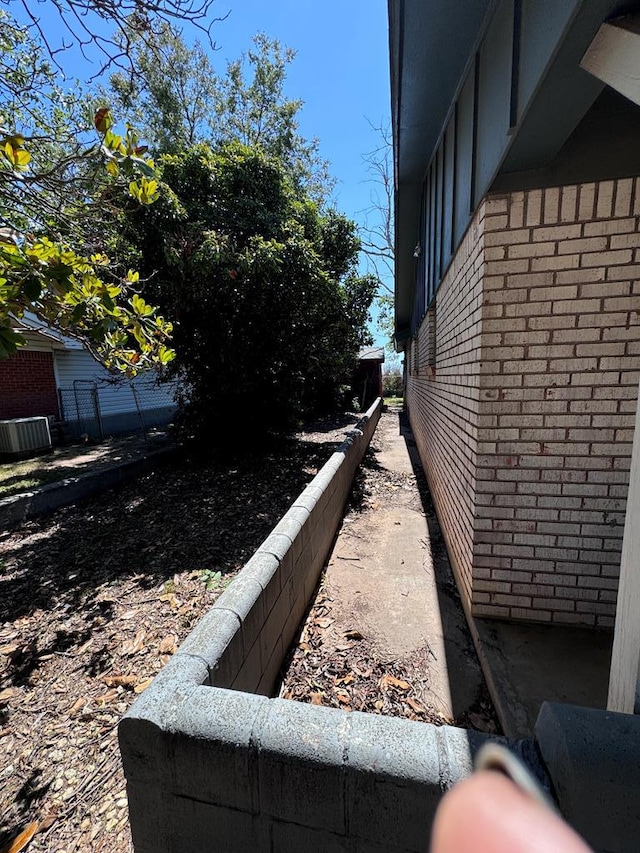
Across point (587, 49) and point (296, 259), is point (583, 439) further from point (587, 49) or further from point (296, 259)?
point (296, 259)

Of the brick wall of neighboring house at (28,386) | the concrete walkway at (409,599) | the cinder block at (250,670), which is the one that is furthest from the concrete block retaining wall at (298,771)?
the brick wall of neighboring house at (28,386)

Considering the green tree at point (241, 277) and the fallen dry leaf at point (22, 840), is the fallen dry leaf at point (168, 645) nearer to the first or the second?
the fallen dry leaf at point (22, 840)

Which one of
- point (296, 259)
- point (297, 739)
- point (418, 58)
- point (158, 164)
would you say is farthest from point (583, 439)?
point (158, 164)

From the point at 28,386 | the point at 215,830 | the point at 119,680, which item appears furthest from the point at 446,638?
the point at 28,386

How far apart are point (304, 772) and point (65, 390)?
13400 millimetres

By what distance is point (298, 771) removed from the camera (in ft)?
4.21

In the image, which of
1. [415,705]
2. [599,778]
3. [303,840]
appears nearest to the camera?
[599,778]

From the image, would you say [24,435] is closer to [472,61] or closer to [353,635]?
[353,635]

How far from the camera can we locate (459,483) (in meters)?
3.42

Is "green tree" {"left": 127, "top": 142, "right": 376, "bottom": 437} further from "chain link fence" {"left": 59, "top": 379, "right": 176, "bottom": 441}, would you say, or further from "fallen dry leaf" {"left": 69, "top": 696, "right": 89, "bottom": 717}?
"fallen dry leaf" {"left": 69, "top": 696, "right": 89, "bottom": 717}

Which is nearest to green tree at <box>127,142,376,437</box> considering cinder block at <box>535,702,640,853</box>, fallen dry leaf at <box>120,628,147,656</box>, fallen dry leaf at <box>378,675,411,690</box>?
fallen dry leaf at <box>120,628,147,656</box>

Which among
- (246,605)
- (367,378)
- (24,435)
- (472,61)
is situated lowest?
(24,435)

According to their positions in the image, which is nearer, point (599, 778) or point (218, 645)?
point (599, 778)

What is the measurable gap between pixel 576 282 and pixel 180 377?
27.5 feet
